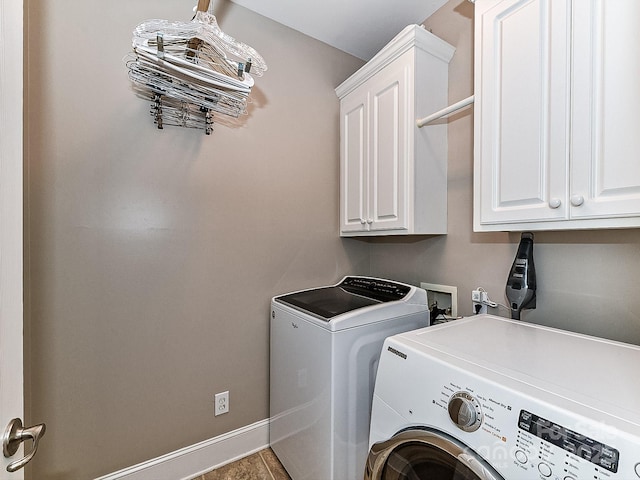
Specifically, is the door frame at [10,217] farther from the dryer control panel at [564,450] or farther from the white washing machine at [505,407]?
the dryer control panel at [564,450]

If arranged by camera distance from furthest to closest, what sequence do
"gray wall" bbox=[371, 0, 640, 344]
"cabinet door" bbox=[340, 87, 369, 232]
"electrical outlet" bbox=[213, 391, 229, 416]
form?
1. "cabinet door" bbox=[340, 87, 369, 232]
2. "electrical outlet" bbox=[213, 391, 229, 416]
3. "gray wall" bbox=[371, 0, 640, 344]

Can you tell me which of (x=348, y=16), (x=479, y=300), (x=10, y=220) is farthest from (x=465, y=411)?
(x=348, y=16)

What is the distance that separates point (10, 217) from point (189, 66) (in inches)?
32.9

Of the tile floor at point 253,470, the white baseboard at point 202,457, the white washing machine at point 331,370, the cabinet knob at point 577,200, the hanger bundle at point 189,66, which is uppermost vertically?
the hanger bundle at point 189,66

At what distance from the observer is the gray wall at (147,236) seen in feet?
4.09

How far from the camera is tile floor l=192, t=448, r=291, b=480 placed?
5.14 feet

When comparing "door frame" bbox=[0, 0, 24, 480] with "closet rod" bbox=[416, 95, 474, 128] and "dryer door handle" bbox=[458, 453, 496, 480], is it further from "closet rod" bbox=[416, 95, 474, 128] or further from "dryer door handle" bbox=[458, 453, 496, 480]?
"closet rod" bbox=[416, 95, 474, 128]

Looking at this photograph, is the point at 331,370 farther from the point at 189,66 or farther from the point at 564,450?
the point at 189,66

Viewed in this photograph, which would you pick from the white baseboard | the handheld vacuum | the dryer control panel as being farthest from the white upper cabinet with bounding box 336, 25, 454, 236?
the white baseboard

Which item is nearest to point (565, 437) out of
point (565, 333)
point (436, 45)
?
point (565, 333)

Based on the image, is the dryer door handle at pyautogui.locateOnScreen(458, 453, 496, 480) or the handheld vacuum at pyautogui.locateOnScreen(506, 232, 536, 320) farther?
the handheld vacuum at pyautogui.locateOnScreen(506, 232, 536, 320)

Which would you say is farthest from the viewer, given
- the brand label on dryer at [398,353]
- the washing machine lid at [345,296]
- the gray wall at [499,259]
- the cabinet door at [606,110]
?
the washing machine lid at [345,296]

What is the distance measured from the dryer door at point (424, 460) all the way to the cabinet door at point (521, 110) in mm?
781

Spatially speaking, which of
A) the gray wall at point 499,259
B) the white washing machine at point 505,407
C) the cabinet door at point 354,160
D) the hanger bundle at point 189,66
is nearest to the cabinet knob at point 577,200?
the gray wall at point 499,259
